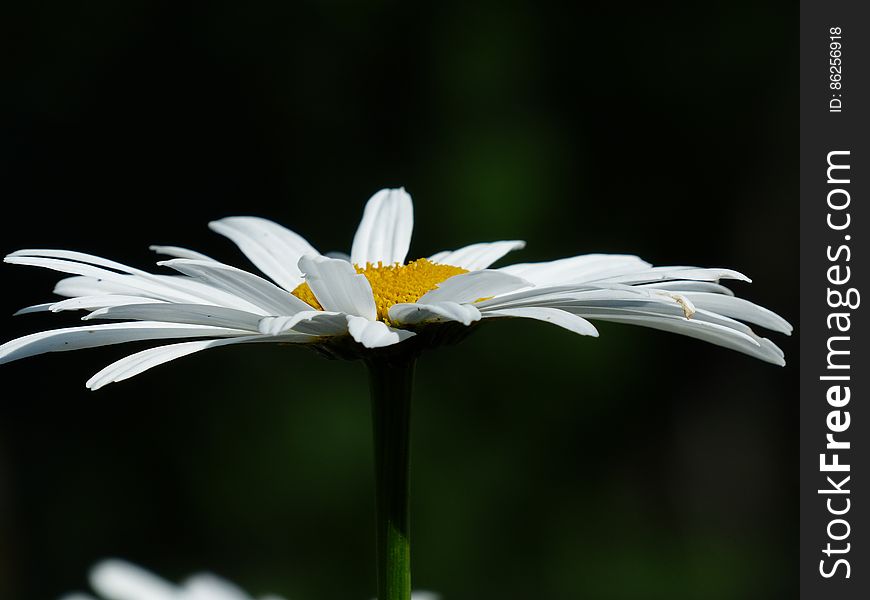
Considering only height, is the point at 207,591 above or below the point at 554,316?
below

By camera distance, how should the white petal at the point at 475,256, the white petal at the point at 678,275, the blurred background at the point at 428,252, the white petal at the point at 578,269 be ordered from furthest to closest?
1. the blurred background at the point at 428,252
2. the white petal at the point at 475,256
3. the white petal at the point at 578,269
4. the white petal at the point at 678,275

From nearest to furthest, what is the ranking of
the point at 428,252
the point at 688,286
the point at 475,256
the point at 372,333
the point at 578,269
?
the point at 372,333, the point at 688,286, the point at 578,269, the point at 475,256, the point at 428,252

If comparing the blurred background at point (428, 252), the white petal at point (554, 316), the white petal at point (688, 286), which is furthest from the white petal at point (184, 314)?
the blurred background at point (428, 252)

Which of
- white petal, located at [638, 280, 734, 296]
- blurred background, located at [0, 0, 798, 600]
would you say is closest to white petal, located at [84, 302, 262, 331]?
white petal, located at [638, 280, 734, 296]

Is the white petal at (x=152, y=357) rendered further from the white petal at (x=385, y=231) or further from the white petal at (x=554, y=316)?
the white petal at (x=385, y=231)

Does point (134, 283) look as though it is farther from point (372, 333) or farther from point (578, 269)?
point (578, 269)

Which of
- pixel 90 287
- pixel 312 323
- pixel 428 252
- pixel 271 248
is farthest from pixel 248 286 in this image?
pixel 428 252
